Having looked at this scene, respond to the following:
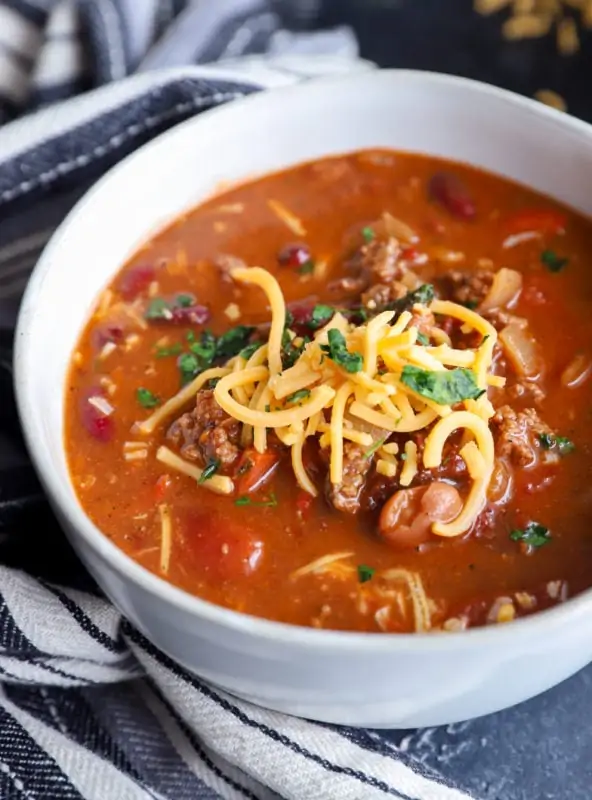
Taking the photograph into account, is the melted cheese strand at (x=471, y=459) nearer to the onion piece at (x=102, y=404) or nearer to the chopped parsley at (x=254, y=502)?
the chopped parsley at (x=254, y=502)

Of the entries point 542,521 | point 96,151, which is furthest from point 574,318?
point 96,151

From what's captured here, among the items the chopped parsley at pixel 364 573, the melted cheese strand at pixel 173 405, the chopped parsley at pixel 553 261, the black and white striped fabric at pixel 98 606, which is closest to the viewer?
the chopped parsley at pixel 364 573

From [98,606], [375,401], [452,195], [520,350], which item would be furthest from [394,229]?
[98,606]

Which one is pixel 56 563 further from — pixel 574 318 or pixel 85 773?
pixel 574 318

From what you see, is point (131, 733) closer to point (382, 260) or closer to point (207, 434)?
point (207, 434)

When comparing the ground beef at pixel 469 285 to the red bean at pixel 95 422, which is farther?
the ground beef at pixel 469 285

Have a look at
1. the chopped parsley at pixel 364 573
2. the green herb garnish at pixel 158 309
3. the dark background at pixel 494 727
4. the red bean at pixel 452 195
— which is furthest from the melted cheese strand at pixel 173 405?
the red bean at pixel 452 195

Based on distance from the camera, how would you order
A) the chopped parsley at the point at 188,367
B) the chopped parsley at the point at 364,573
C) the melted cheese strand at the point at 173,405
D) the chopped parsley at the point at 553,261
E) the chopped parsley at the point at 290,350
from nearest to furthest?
the chopped parsley at the point at 364,573 → the chopped parsley at the point at 290,350 → the melted cheese strand at the point at 173,405 → the chopped parsley at the point at 188,367 → the chopped parsley at the point at 553,261

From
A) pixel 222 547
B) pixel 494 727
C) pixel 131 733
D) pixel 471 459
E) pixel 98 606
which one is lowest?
pixel 131 733
